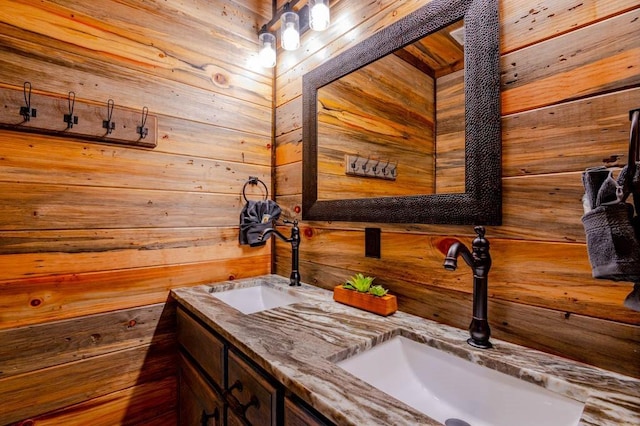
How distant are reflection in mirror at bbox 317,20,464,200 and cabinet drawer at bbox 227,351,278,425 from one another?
71 cm

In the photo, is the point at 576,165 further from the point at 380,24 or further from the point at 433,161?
the point at 380,24

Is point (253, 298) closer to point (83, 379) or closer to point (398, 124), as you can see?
point (83, 379)

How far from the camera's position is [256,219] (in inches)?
59.9

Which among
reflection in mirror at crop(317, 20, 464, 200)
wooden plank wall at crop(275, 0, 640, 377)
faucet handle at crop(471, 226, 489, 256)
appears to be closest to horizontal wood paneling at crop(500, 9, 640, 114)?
wooden plank wall at crop(275, 0, 640, 377)

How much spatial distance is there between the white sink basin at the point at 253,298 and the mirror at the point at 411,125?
382 mm

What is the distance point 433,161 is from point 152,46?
1.27m

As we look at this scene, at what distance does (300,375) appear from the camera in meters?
0.63

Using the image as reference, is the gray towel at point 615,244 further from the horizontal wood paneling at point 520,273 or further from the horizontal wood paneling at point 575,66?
the horizontal wood paneling at point 575,66

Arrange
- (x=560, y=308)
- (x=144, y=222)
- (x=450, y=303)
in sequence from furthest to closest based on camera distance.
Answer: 1. (x=144, y=222)
2. (x=450, y=303)
3. (x=560, y=308)

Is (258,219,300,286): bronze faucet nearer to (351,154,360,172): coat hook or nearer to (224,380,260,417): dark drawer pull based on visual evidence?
(351,154,360,172): coat hook

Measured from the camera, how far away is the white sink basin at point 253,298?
1.37m

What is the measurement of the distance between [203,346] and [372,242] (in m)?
0.70

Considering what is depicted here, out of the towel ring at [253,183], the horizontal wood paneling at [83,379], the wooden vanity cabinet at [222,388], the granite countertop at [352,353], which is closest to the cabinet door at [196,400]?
the wooden vanity cabinet at [222,388]

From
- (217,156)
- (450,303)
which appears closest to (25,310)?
(217,156)
